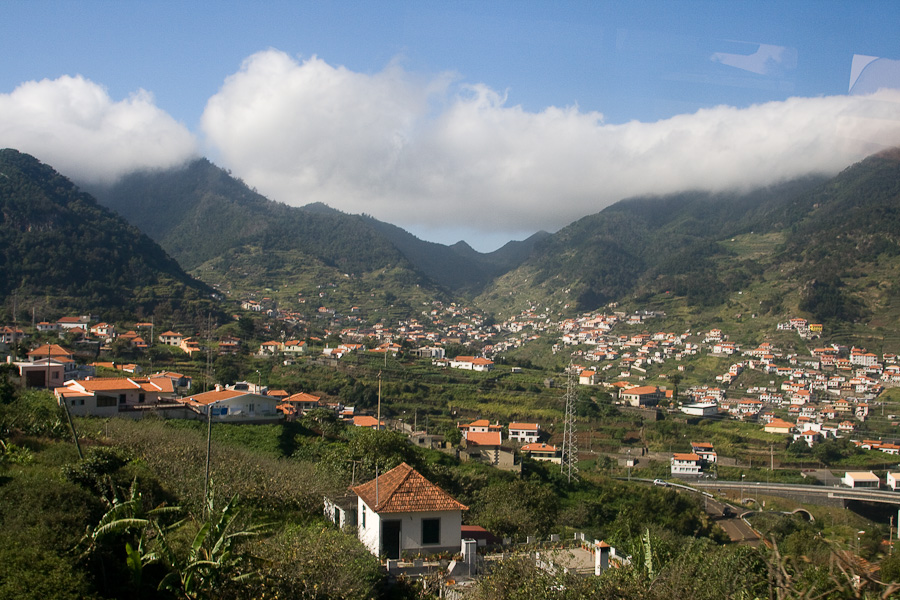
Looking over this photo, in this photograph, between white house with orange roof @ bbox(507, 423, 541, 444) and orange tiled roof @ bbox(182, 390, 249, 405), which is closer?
orange tiled roof @ bbox(182, 390, 249, 405)

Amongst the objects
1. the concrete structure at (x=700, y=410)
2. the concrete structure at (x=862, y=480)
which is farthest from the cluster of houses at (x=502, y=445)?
the concrete structure at (x=862, y=480)

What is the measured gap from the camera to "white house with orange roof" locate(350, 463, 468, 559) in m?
10.1

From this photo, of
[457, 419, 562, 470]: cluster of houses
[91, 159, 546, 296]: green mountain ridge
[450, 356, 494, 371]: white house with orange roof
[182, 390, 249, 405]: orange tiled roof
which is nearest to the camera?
[182, 390, 249, 405]: orange tiled roof

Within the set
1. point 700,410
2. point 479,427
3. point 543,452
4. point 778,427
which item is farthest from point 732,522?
point 700,410

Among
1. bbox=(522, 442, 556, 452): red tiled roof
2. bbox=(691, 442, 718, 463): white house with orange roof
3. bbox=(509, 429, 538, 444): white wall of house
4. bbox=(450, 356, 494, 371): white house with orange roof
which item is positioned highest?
bbox=(450, 356, 494, 371): white house with orange roof

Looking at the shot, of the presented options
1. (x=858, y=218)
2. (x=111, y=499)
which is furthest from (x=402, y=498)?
(x=858, y=218)

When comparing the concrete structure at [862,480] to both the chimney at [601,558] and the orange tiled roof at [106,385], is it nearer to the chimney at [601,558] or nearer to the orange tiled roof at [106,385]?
the chimney at [601,558]

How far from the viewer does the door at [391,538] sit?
396 inches

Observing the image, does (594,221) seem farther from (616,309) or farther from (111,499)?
(111,499)

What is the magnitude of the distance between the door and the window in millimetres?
375

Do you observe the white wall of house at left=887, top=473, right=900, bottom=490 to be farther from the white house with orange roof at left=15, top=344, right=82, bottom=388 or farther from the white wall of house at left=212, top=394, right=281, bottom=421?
the white house with orange roof at left=15, top=344, right=82, bottom=388

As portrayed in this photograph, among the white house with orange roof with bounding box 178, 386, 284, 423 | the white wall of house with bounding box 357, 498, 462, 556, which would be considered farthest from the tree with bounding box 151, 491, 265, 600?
the white house with orange roof with bounding box 178, 386, 284, 423

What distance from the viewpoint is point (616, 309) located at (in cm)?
8800

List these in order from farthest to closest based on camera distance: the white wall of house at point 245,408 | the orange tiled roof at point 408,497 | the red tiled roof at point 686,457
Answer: the red tiled roof at point 686,457 → the white wall of house at point 245,408 → the orange tiled roof at point 408,497
